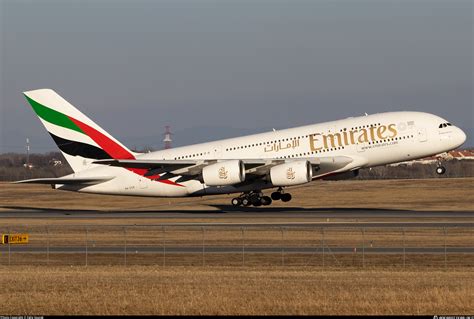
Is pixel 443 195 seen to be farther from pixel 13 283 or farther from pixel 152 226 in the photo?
pixel 13 283

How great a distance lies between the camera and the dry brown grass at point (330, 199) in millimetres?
80269

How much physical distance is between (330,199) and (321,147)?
27128mm

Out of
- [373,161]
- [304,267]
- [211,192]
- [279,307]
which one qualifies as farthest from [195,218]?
[279,307]

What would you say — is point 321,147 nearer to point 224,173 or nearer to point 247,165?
point 247,165

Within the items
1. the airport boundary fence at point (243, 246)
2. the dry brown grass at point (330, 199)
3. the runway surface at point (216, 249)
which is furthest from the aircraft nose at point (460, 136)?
the runway surface at point (216, 249)

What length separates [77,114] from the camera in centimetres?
6931

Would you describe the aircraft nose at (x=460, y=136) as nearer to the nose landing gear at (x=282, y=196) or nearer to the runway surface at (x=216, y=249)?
the nose landing gear at (x=282, y=196)

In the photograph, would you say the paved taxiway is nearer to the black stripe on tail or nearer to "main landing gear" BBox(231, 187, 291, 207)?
"main landing gear" BBox(231, 187, 291, 207)

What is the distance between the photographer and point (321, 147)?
65.2 meters

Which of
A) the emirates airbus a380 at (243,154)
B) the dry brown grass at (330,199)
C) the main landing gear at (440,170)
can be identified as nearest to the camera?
the emirates airbus a380 at (243,154)

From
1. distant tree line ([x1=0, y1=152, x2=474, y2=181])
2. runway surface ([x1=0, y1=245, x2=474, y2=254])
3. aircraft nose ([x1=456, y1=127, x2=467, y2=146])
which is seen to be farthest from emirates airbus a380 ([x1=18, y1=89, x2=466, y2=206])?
distant tree line ([x1=0, y1=152, x2=474, y2=181])

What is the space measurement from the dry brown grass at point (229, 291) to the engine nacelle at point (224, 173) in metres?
28.0

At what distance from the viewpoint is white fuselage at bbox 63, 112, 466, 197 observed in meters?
63.6

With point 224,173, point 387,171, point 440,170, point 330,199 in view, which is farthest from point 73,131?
point 387,171
